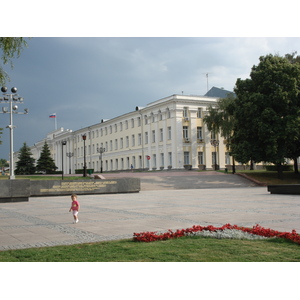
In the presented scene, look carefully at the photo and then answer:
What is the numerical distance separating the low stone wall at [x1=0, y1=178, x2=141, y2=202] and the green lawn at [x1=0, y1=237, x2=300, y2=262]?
46.8 feet

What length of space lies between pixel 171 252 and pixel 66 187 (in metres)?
20.7

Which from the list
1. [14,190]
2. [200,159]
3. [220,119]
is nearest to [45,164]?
[200,159]

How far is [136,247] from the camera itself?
640 cm

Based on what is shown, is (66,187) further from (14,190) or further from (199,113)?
(199,113)

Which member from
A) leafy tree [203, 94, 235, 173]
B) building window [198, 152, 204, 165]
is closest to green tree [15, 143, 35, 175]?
building window [198, 152, 204, 165]

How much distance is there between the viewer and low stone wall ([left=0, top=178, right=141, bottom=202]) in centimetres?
2006

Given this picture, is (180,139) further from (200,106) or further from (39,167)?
(39,167)

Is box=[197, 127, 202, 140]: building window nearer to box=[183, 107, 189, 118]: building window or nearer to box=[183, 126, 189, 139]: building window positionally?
box=[183, 126, 189, 139]: building window

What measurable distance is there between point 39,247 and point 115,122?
222 feet

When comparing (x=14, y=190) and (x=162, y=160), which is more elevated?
(x=162, y=160)

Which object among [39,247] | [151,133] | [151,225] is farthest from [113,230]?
[151,133]

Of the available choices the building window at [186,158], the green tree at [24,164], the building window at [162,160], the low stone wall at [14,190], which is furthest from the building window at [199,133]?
the low stone wall at [14,190]

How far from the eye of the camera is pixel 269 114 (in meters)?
34.8

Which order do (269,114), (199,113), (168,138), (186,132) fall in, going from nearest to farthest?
(269,114) < (186,132) < (168,138) < (199,113)
